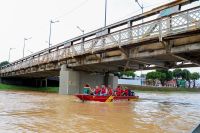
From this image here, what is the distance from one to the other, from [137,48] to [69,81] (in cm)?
1393

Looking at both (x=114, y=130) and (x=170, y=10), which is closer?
(x=114, y=130)

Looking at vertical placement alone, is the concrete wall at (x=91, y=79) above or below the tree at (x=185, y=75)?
below

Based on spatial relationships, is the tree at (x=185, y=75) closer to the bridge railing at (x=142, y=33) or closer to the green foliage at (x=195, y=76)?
the green foliage at (x=195, y=76)

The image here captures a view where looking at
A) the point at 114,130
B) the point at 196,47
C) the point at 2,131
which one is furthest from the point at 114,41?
the point at 2,131

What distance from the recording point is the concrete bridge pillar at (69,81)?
37.4 meters

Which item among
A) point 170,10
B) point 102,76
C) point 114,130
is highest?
point 170,10

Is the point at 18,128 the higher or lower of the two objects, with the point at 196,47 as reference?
lower

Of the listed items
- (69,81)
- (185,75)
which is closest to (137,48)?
(69,81)

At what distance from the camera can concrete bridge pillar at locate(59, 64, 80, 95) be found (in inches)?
1473

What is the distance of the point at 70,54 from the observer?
35406mm

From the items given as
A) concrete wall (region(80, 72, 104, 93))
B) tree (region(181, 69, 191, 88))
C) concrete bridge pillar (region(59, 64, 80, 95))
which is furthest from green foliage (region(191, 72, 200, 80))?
concrete bridge pillar (region(59, 64, 80, 95))

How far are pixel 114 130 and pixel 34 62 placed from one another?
38.1m

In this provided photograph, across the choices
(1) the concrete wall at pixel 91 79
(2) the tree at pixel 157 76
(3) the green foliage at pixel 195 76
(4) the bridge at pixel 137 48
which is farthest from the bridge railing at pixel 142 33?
(3) the green foliage at pixel 195 76

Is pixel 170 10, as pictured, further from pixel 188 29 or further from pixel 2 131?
pixel 2 131
